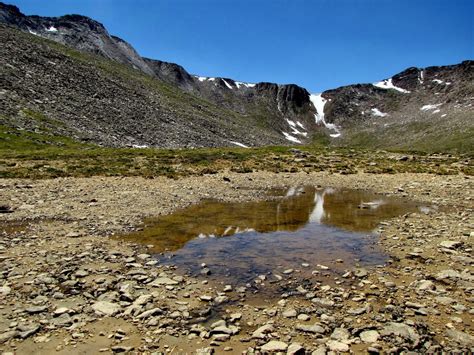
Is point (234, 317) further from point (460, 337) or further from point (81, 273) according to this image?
point (81, 273)

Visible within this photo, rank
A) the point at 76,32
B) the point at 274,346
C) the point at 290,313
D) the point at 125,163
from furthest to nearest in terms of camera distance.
Result: the point at 76,32 < the point at 125,163 < the point at 290,313 < the point at 274,346

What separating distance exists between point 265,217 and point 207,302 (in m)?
12.0

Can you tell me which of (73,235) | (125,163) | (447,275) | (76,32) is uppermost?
(76,32)

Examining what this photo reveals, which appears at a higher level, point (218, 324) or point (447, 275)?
point (447, 275)

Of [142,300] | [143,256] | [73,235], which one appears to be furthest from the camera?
[73,235]

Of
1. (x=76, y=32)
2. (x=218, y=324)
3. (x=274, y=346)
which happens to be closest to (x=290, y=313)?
(x=274, y=346)

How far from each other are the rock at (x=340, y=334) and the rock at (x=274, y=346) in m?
1.23

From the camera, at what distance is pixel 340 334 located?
8.05m

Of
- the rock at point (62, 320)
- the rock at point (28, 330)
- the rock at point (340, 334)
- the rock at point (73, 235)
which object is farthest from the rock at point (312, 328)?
the rock at point (73, 235)

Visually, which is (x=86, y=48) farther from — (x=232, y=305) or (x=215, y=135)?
(x=232, y=305)

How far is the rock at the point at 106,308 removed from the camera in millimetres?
8867

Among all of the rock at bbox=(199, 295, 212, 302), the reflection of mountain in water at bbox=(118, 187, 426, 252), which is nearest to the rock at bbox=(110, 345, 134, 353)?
the rock at bbox=(199, 295, 212, 302)

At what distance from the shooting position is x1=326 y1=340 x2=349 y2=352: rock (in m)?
7.49

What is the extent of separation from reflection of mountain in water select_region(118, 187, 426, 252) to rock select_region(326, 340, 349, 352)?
8.38m
